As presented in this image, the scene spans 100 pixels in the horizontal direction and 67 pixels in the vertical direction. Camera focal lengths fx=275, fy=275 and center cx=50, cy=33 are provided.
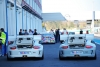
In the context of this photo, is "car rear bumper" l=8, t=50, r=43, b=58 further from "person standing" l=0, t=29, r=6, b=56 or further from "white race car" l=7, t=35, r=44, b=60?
"person standing" l=0, t=29, r=6, b=56

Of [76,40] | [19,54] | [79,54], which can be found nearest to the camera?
[79,54]

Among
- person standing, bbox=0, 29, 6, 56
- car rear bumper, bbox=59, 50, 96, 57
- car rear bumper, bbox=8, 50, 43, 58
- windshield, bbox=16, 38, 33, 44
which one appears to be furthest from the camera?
person standing, bbox=0, 29, 6, 56

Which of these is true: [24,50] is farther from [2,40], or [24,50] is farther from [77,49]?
[2,40]

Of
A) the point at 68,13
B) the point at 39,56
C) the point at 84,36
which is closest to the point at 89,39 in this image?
the point at 84,36

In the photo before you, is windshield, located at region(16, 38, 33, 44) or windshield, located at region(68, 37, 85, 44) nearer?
windshield, located at region(68, 37, 85, 44)

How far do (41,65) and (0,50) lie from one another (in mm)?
5187

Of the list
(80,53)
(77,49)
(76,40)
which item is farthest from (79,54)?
(76,40)

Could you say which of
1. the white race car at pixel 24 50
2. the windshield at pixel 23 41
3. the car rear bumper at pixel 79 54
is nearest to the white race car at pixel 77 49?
the car rear bumper at pixel 79 54

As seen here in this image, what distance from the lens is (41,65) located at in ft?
37.1

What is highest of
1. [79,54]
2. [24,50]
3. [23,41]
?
[23,41]

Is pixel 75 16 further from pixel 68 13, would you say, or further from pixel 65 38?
pixel 65 38

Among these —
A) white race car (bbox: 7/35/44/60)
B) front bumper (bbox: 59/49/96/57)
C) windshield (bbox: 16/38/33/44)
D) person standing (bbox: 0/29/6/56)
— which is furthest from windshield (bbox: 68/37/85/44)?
person standing (bbox: 0/29/6/56)

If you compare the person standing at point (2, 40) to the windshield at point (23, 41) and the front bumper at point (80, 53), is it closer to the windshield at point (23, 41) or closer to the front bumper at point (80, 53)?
the windshield at point (23, 41)

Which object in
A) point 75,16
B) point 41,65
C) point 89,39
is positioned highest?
point 75,16
